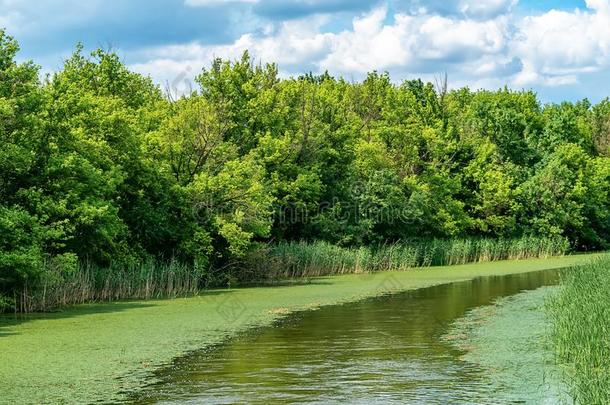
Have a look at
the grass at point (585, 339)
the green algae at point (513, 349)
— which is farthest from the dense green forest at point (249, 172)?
the grass at point (585, 339)

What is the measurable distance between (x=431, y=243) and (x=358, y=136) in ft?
31.0

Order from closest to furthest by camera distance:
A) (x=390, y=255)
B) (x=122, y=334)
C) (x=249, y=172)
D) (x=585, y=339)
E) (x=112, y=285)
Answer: (x=585, y=339), (x=122, y=334), (x=112, y=285), (x=249, y=172), (x=390, y=255)

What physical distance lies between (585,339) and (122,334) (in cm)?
970

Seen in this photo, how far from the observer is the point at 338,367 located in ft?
46.0

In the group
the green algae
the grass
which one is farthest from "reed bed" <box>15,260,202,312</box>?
the grass

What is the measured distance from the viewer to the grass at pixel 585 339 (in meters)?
10.2

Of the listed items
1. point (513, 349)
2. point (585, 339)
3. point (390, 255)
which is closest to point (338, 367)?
point (513, 349)

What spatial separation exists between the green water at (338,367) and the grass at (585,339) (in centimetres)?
116

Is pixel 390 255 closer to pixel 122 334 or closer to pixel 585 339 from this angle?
pixel 122 334

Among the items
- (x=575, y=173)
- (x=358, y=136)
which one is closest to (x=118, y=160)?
(x=358, y=136)

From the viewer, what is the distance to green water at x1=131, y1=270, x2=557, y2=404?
11.8 metres

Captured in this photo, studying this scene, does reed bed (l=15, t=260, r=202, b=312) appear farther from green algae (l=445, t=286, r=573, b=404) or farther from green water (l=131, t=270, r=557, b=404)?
green algae (l=445, t=286, r=573, b=404)

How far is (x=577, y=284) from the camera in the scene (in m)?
20.4

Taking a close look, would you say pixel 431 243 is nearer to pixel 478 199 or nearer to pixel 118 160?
pixel 478 199
